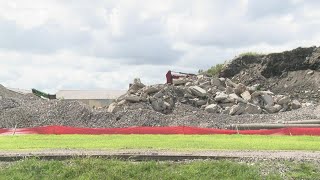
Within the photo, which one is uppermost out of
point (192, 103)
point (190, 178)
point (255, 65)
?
point (255, 65)

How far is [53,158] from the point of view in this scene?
16453 mm

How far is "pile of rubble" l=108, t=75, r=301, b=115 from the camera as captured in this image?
35188 mm

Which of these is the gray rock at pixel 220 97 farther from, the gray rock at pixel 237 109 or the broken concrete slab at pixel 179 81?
the broken concrete slab at pixel 179 81

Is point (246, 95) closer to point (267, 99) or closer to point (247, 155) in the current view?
point (267, 99)

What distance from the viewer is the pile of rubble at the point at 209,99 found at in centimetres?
3519

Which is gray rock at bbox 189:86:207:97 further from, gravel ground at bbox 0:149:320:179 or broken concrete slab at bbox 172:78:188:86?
gravel ground at bbox 0:149:320:179

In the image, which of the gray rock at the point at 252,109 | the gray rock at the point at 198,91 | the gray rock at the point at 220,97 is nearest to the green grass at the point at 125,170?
the gray rock at the point at 252,109

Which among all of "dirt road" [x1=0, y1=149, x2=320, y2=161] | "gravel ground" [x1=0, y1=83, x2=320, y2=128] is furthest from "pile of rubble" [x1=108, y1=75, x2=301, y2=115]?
"dirt road" [x1=0, y1=149, x2=320, y2=161]

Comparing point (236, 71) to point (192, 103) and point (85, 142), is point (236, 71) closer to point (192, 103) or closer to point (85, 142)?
point (192, 103)

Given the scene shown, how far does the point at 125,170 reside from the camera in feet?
49.9

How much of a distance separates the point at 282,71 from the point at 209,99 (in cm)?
1480

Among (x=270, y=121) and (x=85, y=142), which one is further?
(x=270, y=121)

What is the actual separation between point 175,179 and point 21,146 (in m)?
7.66

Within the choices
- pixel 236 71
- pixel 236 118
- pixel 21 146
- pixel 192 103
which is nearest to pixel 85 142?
pixel 21 146
